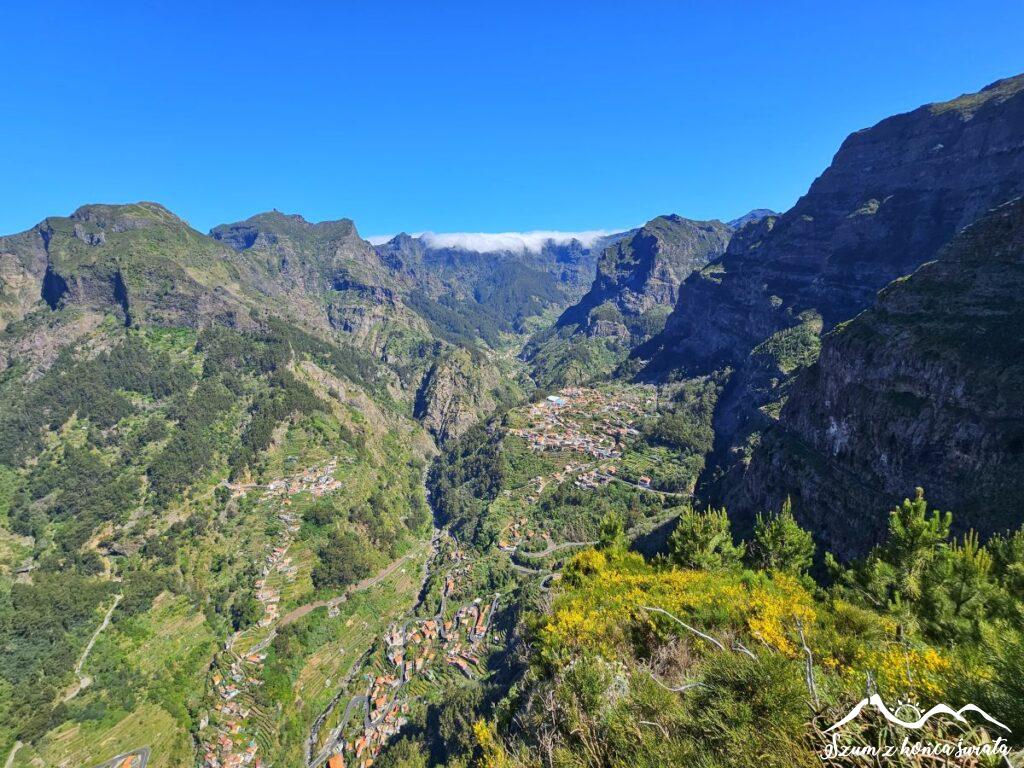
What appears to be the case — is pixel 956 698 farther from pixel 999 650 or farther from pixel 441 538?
pixel 441 538

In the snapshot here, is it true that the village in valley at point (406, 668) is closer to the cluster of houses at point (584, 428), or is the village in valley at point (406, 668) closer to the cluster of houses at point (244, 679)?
the cluster of houses at point (244, 679)

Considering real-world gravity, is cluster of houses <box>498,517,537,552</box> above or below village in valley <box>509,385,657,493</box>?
below

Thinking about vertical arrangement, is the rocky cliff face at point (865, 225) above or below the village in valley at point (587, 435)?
above

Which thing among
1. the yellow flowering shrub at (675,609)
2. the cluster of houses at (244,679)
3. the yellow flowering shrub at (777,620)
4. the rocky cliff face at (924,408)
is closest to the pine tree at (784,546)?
the yellow flowering shrub at (675,609)

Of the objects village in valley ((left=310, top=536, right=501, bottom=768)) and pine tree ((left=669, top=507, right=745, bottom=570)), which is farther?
village in valley ((left=310, top=536, right=501, bottom=768))

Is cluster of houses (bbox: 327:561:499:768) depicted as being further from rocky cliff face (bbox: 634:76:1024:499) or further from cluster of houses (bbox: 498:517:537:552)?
rocky cliff face (bbox: 634:76:1024:499)

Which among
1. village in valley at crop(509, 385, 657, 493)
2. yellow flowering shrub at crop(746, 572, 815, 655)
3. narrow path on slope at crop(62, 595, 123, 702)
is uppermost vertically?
yellow flowering shrub at crop(746, 572, 815, 655)

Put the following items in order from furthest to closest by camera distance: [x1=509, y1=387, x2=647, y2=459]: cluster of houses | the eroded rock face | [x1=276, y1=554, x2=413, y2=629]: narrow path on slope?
[x1=509, y1=387, x2=647, y2=459]: cluster of houses → the eroded rock face → [x1=276, y1=554, x2=413, y2=629]: narrow path on slope

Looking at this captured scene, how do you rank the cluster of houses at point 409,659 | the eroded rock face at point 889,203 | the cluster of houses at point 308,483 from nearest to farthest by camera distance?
1. the cluster of houses at point 409,659
2. the eroded rock face at point 889,203
3. the cluster of houses at point 308,483

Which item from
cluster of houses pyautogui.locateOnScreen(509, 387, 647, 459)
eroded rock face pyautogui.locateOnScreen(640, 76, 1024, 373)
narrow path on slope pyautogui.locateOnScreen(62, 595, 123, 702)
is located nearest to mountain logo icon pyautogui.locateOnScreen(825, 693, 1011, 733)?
narrow path on slope pyautogui.locateOnScreen(62, 595, 123, 702)
